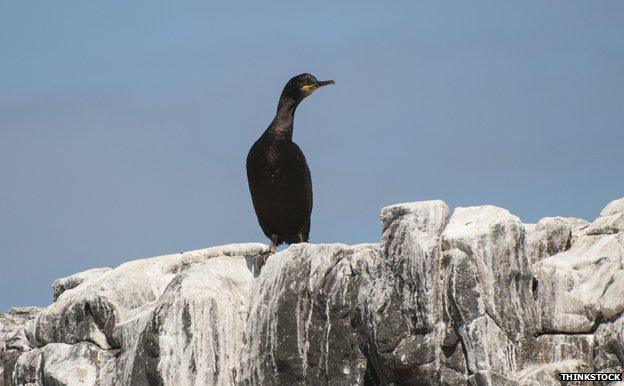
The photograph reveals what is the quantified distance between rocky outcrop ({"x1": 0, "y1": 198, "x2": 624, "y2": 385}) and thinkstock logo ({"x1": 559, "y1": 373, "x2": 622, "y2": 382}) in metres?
0.07

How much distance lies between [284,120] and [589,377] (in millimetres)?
5549

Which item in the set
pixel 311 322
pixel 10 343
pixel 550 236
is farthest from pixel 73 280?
pixel 550 236

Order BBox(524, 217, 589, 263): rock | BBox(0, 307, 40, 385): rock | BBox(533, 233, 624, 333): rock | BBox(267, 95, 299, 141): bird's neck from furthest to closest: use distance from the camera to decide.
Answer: BBox(0, 307, 40, 385): rock, BBox(267, 95, 299, 141): bird's neck, BBox(524, 217, 589, 263): rock, BBox(533, 233, 624, 333): rock

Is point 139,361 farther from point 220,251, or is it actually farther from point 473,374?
point 473,374

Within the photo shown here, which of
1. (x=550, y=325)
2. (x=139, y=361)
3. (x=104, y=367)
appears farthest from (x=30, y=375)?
(x=550, y=325)

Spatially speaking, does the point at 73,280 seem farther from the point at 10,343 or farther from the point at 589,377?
the point at 589,377

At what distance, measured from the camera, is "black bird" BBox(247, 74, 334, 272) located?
16172 mm

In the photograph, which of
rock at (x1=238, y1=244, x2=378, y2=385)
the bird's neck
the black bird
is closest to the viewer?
rock at (x1=238, y1=244, x2=378, y2=385)

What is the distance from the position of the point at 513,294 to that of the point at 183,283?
3.58m

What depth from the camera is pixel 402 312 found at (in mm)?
13250

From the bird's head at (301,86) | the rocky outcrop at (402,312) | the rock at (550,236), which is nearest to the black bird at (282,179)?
the bird's head at (301,86)

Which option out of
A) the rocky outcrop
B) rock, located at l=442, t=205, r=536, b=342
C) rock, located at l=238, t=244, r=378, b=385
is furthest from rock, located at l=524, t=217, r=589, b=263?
rock, located at l=238, t=244, r=378, b=385

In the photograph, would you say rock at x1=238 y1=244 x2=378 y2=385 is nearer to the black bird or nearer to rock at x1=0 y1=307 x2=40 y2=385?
the black bird

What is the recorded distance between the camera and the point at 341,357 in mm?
13625
